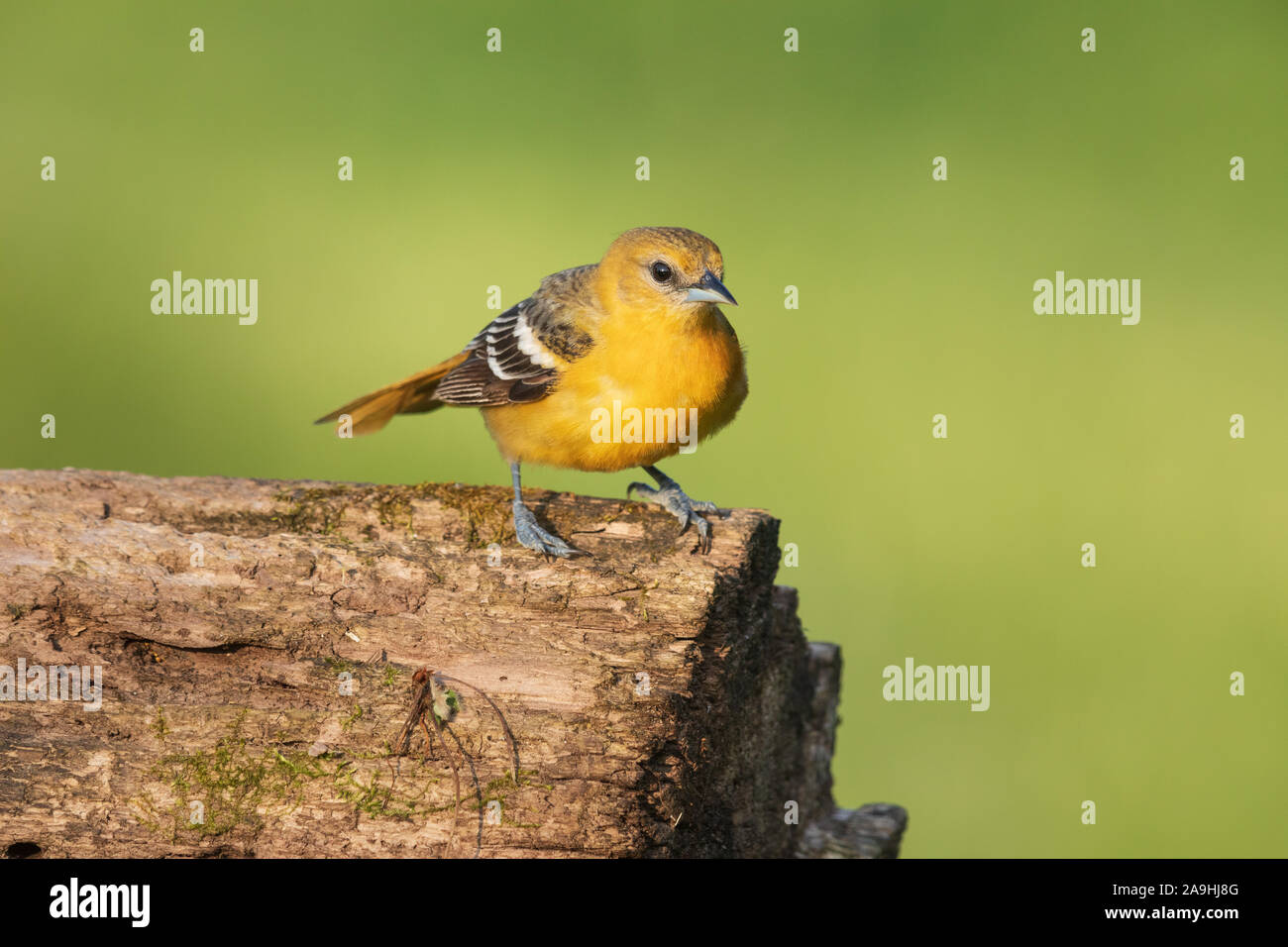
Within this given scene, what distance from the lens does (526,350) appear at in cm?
559

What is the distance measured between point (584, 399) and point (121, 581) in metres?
2.07

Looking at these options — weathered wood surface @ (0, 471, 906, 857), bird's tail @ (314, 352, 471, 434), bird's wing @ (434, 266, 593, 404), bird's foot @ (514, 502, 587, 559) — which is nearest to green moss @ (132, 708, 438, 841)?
weathered wood surface @ (0, 471, 906, 857)

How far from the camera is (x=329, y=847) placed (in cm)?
379

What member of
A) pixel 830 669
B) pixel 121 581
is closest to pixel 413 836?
pixel 121 581

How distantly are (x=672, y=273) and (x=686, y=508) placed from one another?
1103 millimetres

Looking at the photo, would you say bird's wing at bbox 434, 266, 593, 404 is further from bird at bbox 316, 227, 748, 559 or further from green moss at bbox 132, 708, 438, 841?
green moss at bbox 132, 708, 438, 841

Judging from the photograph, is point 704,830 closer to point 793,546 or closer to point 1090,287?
point 793,546

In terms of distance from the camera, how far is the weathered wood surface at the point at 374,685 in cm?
381

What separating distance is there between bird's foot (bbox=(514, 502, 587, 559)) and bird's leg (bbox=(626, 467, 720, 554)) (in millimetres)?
494

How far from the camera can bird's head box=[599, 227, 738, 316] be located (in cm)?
521

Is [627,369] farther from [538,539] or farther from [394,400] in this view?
[394,400]

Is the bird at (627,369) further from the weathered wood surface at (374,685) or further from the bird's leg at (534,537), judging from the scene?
the weathered wood surface at (374,685)

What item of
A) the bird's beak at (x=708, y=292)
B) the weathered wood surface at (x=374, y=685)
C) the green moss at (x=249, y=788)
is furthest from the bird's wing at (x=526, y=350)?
the green moss at (x=249, y=788)

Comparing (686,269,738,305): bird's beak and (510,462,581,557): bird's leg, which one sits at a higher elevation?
(686,269,738,305): bird's beak
